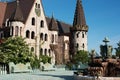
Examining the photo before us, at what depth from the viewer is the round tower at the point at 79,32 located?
244ft

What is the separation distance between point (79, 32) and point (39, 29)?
1393 cm

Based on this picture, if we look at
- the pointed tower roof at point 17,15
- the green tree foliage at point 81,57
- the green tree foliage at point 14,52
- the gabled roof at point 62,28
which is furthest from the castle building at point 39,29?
the green tree foliage at point 14,52

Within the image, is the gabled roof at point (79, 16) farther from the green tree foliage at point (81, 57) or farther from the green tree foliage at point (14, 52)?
the green tree foliage at point (14, 52)

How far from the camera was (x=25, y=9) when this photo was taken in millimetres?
62625

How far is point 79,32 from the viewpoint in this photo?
75000mm

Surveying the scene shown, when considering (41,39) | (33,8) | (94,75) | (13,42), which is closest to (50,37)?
(41,39)

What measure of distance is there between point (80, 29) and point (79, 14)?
12.2ft

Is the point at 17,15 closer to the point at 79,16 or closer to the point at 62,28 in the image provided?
the point at 79,16

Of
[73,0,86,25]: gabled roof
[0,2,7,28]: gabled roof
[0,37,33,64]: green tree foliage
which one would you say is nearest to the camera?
[0,37,33,64]: green tree foliage

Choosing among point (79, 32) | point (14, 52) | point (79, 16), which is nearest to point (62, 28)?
point (79, 32)

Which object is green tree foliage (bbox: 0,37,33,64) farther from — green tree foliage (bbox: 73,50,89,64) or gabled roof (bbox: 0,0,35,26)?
green tree foliage (bbox: 73,50,89,64)

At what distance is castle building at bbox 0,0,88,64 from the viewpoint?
2364 inches

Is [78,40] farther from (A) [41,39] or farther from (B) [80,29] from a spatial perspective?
(A) [41,39]

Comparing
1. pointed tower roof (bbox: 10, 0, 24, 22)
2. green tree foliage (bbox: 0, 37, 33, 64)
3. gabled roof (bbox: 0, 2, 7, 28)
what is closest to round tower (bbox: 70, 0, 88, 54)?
gabled roof (bbox: 0, 2, 7, 28)
